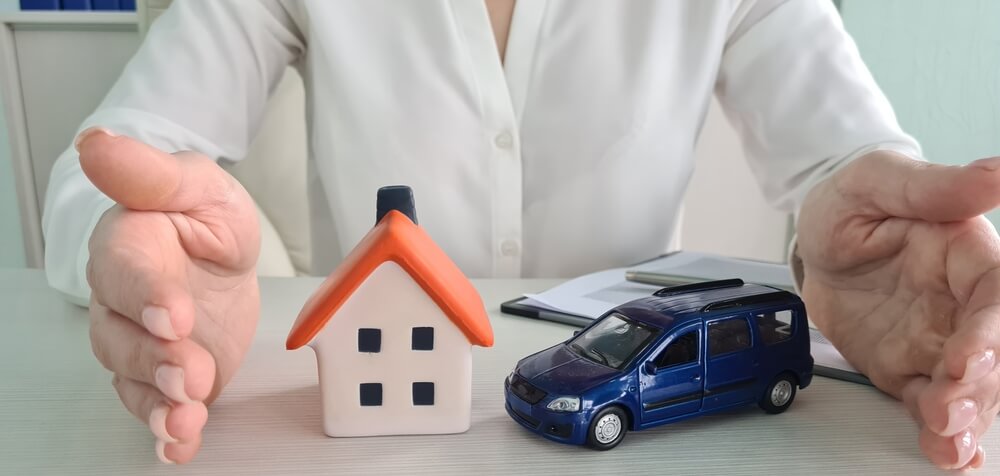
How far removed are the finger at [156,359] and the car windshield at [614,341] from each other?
26 cm

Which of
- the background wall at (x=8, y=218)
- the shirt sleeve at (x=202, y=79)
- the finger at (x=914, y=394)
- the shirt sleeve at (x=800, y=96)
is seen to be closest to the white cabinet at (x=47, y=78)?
the background wall at (x=8, y=218)

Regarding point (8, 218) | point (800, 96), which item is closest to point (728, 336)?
point (800, 96)

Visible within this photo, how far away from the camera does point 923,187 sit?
0.56m

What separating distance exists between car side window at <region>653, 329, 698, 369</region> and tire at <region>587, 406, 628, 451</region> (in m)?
0.04

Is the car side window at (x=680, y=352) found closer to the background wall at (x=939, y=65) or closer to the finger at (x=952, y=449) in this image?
the finger at (x=952, y=449)

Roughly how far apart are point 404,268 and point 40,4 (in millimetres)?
1976

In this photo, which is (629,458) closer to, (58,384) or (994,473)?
(994,473)

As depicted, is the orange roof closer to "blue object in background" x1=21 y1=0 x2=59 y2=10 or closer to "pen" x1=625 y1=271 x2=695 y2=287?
"pen" x1=625 y1=271 x2=695 y2=287

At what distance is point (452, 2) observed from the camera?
1.00 m

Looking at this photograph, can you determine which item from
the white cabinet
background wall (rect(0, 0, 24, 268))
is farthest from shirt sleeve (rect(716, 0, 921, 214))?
background wall (rect(0, 0, 24, 268))

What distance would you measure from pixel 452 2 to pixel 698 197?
1406 mm

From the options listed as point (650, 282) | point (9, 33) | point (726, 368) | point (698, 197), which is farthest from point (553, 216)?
point (9, 33)

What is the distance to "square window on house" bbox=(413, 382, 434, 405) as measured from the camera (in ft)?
1.70

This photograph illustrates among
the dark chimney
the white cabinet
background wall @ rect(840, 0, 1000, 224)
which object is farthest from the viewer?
the white cabinet
